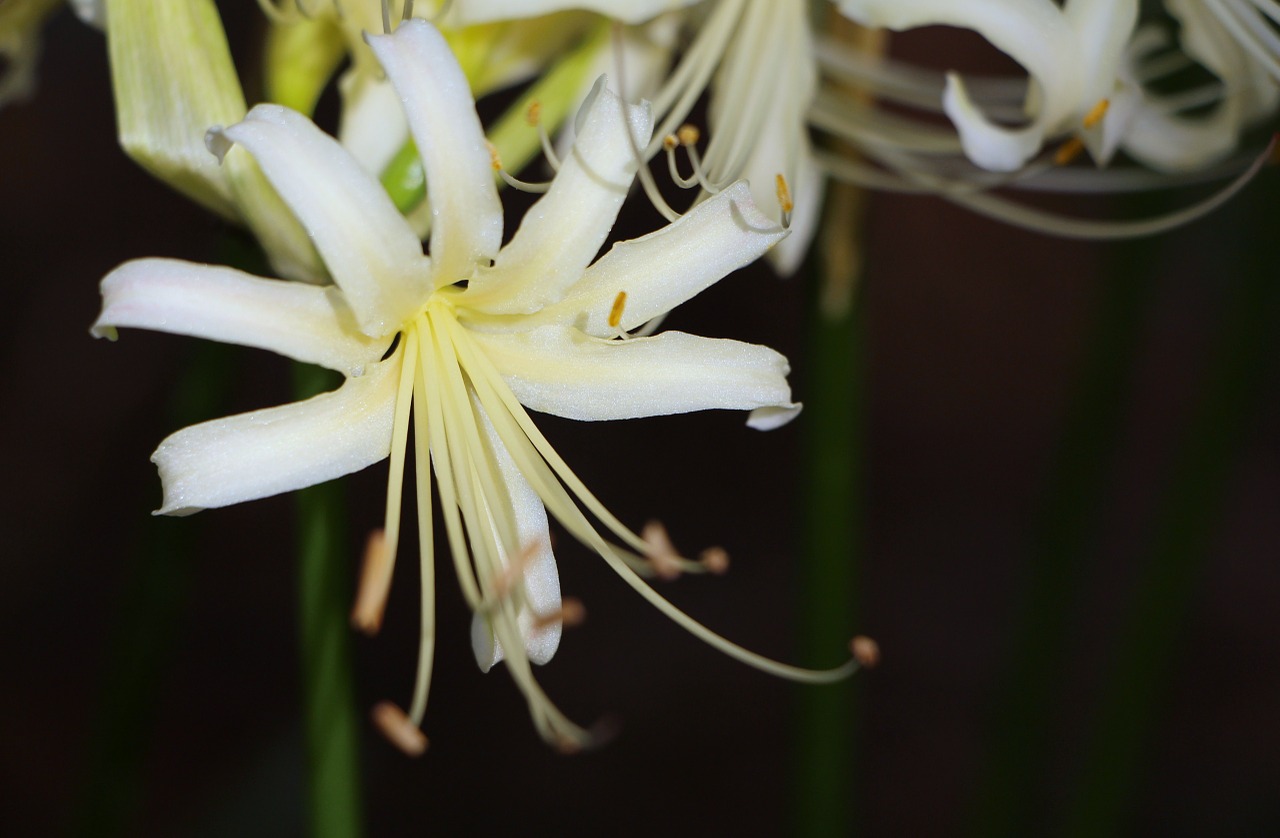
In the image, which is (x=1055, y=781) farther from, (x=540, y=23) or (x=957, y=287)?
(x=540, y=23)

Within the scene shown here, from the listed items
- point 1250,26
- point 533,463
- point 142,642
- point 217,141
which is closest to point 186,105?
point 217,141

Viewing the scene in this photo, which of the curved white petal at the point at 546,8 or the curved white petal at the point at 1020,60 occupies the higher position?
the curved white petal at the point at 546,8

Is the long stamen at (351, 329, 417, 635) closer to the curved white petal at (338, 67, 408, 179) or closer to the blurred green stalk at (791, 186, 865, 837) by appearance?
the curved white petal at (338, 67, 408, 179)

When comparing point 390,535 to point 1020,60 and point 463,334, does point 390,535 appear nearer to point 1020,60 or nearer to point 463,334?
point 463,334

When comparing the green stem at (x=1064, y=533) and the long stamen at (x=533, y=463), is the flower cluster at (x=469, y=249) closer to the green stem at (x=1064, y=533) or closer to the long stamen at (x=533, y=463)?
the long stamen at (x=533, y=463)

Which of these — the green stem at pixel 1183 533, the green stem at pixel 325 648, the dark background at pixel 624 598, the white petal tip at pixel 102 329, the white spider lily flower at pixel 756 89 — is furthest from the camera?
the dark background at pixel 624 598

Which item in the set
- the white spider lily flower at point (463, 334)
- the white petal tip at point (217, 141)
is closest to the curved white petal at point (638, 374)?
the white spider lily flower at point (463, 334)
